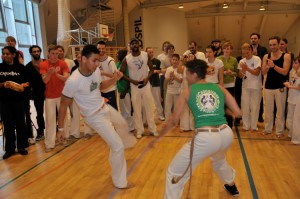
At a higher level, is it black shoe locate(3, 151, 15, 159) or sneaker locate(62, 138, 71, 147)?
black shoe locate(3, 151, 15, 159)

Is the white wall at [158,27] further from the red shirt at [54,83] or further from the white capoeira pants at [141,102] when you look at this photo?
the red shirt at [54,83]

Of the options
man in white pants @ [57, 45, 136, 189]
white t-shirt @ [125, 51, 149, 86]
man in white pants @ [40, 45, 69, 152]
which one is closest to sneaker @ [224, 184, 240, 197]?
man in white pants @ [57, 45, 136, 189]

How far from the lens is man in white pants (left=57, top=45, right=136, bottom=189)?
3.11m

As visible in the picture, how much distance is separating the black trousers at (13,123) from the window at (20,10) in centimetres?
701

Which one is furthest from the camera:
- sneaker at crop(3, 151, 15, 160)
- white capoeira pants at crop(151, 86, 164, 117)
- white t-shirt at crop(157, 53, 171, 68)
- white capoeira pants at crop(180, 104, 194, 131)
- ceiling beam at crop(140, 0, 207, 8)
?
ceiling beam at crop(140, 0, 207, 8)

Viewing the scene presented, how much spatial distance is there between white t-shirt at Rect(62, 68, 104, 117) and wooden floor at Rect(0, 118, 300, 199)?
1.06m

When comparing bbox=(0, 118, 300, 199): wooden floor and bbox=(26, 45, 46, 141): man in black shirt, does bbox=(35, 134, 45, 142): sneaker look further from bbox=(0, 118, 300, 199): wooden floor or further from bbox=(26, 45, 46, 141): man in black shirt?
bbox=(26, 45, 46, 141): man in black shirt

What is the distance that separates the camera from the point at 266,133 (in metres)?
5.31

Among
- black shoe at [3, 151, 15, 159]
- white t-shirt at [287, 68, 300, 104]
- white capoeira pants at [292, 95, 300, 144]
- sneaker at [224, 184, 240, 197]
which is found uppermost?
white t-shirt at [287, 68, 300, 104]

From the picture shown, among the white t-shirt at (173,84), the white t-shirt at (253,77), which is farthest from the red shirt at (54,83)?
the white t-shirt at (253,77)

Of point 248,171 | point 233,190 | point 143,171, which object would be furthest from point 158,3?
point 233,190

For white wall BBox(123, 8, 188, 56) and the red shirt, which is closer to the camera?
the red shirt

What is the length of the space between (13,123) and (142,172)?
8.30ft

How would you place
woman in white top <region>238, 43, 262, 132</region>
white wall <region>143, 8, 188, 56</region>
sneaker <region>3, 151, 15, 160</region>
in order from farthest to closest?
1. white wall <region>143, 8, 188, 56</region>
2. woman in white top <region>238, 43, 262, 132</region>
3. sneaker <region>3, 151, 15, 160</region>
